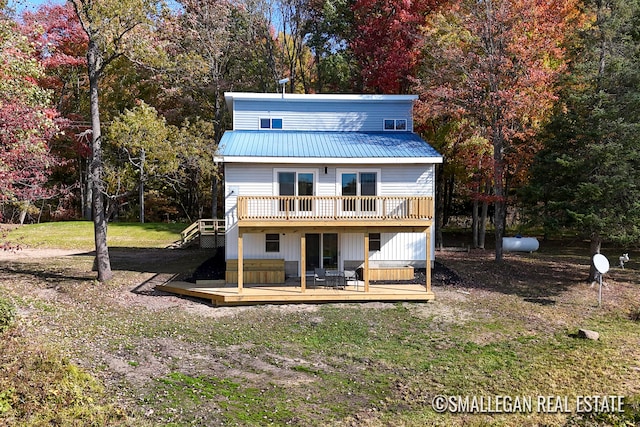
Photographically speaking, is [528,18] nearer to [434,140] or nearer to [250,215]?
[434,140]

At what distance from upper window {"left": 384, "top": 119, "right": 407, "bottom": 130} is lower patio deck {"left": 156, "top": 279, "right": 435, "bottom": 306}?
7983 millimetres

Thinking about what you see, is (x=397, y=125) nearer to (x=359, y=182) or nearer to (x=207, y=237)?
(x=359, y=182)

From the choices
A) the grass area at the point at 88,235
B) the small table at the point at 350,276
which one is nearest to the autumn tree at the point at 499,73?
the small table at the point at 350,276

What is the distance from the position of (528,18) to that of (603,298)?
12102 mm

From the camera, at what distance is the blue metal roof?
55.7ft

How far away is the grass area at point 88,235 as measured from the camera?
89.2 ft

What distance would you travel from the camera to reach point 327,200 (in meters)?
16.7

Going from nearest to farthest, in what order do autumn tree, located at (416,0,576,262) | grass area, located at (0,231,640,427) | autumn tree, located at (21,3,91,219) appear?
1. grass area, located at (0,231,640,427)
2. autumn tree, located at (416,0,576,262)
3. autumn tree, located at (21,3,91,219)

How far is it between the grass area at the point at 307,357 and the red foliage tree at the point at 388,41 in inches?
568

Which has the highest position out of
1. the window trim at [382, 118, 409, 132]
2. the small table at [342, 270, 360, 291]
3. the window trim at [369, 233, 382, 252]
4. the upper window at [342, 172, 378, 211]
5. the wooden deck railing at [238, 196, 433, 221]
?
the window trim at [382, 118, 409, 132]

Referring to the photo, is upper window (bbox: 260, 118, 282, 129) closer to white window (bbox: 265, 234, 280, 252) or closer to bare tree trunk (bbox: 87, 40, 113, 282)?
white window (bbox: 265, 234, 280, 252)

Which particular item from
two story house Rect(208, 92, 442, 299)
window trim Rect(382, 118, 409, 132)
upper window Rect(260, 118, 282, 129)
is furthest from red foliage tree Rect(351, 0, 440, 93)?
upper window Rect(260, 118, 282, 129)

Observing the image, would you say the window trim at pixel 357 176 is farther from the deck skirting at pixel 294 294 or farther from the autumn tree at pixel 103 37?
the autumn tree at pixel 103 37

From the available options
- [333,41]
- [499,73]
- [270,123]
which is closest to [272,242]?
[270,123]
